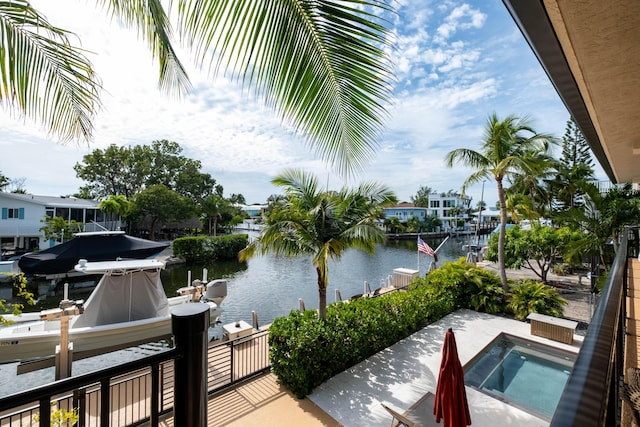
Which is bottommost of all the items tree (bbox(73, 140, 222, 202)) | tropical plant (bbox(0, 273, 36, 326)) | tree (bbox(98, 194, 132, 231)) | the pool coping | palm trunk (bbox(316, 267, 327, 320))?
the pool coping

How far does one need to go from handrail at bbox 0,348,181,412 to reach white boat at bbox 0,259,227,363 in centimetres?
662

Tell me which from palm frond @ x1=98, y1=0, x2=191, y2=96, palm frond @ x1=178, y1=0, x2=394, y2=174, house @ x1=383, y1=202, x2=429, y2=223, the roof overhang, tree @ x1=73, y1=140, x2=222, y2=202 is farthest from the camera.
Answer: house @ x1=383, y1=202, x2=429, y2=223

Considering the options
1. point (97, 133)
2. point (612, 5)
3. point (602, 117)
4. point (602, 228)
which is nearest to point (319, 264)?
point (97, 133)

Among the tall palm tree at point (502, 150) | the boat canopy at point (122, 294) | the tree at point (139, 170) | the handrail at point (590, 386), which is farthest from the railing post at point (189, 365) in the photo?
the tree at point (139, 170)

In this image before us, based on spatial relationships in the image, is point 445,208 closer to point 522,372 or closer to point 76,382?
point 522,372

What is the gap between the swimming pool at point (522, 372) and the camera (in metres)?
5.42

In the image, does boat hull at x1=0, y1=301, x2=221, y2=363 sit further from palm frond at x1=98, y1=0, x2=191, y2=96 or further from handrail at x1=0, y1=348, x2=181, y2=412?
handrail at x1=0, y1=348, x2=181, y2=412

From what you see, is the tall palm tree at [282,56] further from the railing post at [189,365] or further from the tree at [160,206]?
the tree at [160,206]

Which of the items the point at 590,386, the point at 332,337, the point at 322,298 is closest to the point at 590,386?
the point at 590,386

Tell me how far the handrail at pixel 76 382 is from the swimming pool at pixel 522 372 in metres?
6.35

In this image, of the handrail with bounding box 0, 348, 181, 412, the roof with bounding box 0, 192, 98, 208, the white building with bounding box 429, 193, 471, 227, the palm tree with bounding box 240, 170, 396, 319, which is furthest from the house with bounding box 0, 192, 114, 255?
the white building with bounding box 429, 193, 471, 227

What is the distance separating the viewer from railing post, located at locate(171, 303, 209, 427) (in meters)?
0.92

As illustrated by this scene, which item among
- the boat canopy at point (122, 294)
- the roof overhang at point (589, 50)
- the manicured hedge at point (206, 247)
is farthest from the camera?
the manicured hedge at point (206, 247)

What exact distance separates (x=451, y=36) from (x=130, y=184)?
3791 cm
